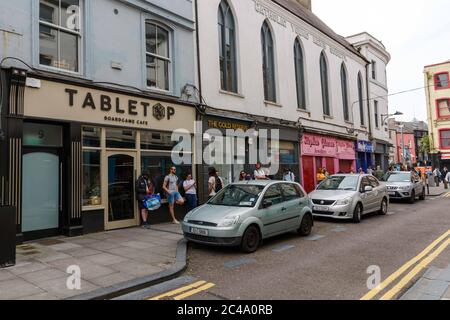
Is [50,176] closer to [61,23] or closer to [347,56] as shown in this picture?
[61,23]

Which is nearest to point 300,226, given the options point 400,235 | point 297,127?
point 400,235

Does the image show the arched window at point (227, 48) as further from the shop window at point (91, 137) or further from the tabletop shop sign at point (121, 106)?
the shop window at point (91, 137)

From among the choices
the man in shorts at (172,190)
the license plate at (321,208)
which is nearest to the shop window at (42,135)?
the man in shorts at (172,190)

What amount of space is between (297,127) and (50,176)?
1284cm

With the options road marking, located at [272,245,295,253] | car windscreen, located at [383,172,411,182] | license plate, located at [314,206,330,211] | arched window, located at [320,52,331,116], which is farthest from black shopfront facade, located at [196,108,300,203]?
road marking, located at [272,245,295,253]

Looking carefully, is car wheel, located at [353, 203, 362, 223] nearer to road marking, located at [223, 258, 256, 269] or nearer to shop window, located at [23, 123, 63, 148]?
road marking, located at [223, 258, 256, 269]

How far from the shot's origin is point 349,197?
11359mm

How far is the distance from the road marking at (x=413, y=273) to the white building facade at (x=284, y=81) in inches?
328

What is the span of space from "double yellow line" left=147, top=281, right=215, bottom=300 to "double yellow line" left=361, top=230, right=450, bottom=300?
2.30 meters

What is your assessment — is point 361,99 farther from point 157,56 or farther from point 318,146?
point 157,56

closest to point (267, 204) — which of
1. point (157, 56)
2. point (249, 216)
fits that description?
point (249, 216)

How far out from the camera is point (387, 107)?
31.6 meters

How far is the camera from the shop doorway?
8.47m

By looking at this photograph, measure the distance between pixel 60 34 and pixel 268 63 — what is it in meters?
10.5
